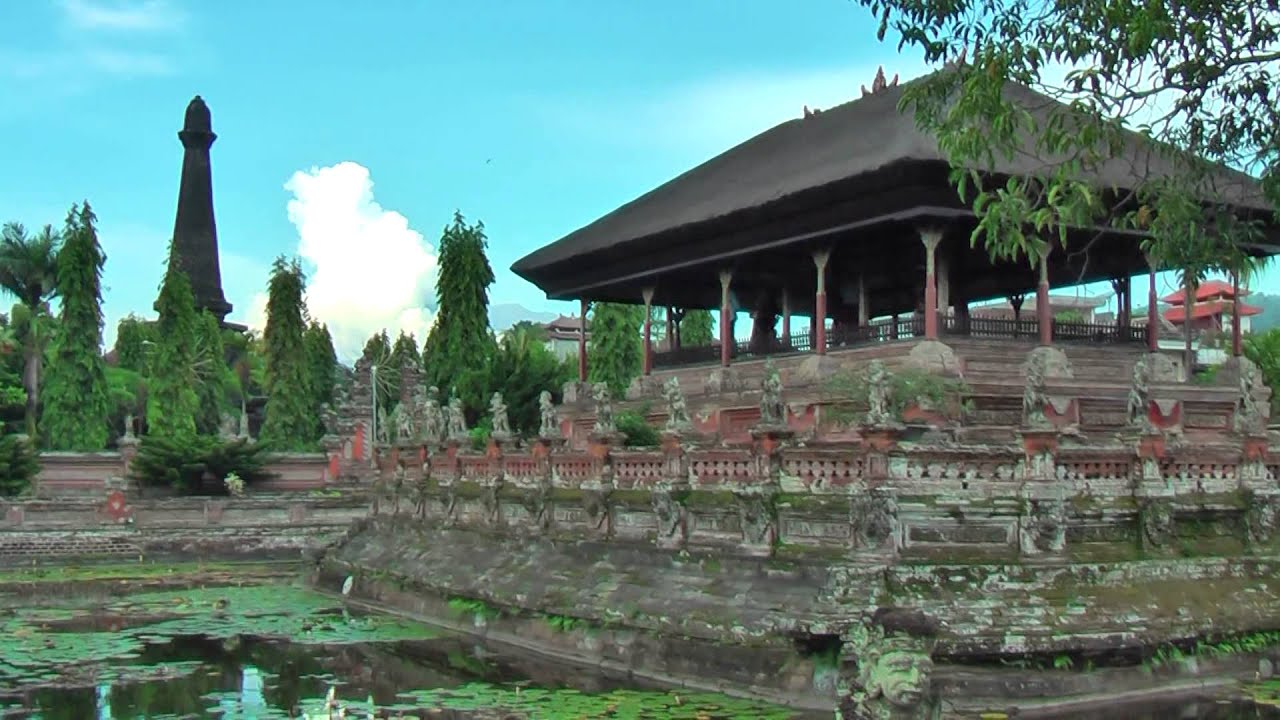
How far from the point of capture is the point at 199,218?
226 ft

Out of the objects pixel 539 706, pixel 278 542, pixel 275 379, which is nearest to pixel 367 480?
pixel 278 542

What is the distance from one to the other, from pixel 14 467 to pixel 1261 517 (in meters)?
30.9

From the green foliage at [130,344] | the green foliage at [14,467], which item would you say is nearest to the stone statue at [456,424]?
the green foliage at [14,467]

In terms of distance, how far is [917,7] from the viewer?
13.2 m

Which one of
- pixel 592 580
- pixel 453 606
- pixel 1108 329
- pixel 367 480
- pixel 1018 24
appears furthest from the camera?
pixel 367 480

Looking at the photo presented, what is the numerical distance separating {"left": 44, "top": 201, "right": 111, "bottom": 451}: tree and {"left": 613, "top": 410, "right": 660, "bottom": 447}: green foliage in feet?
85.5

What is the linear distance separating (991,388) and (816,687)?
8.89m

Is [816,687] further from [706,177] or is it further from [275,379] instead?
[275,379]

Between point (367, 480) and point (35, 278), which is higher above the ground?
point (35, 278)

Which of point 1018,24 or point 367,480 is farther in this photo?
point 367,480

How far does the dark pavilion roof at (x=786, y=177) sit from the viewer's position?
21.2 m

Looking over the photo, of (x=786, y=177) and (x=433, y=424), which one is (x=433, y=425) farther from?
(x=786, y=177)

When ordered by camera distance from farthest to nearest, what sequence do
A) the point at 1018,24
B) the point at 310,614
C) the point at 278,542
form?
the point at 278,542
the point at 310,614
the point at 1018,24

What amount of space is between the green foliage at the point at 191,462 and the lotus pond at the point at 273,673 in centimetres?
1322
